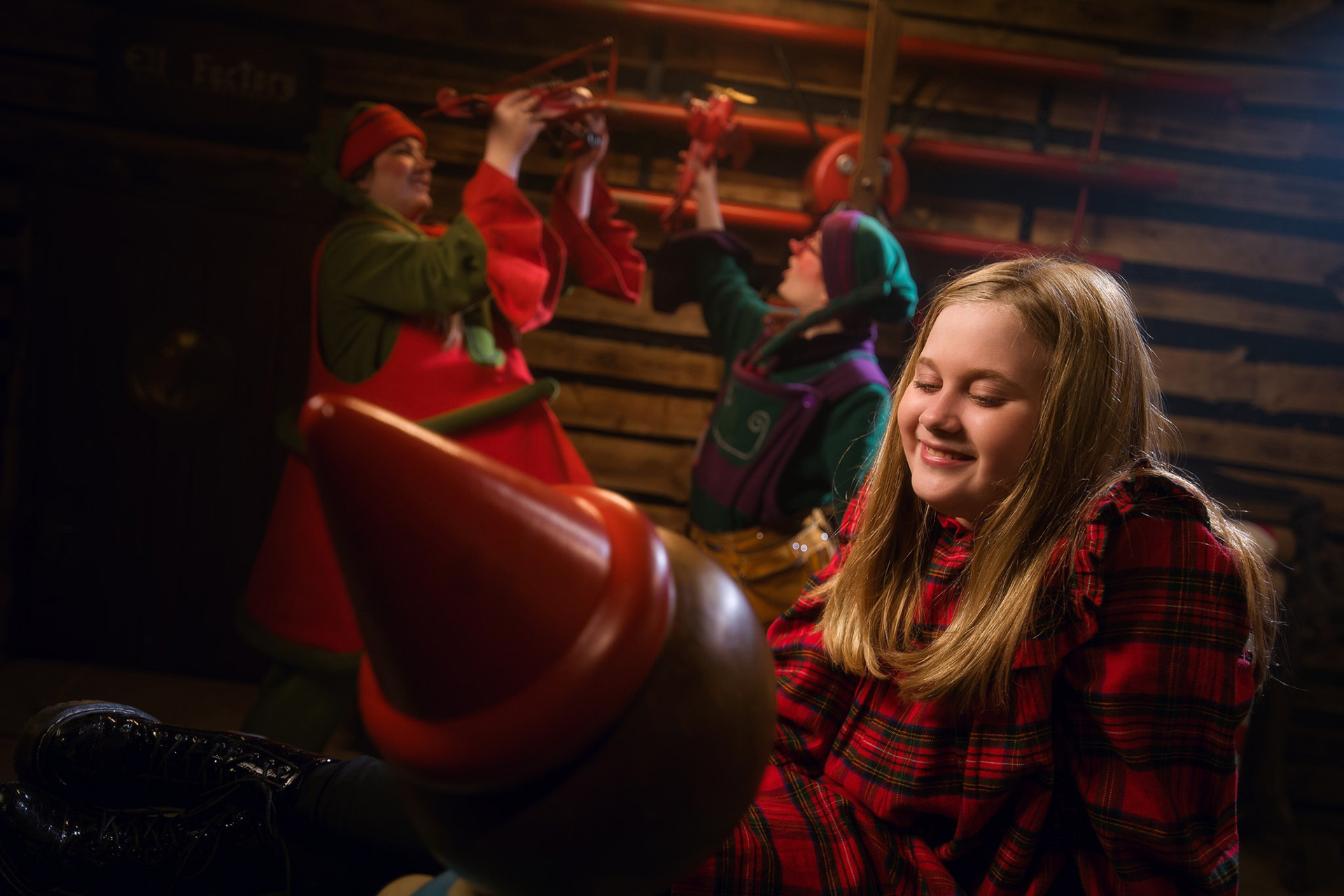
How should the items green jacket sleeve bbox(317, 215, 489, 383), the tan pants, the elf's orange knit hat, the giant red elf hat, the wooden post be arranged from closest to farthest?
the giant red elf hat, green jacket sleeve bbox(317, 215, 489, 383), the elf's orange knit hat, the tan pants, the wooden post

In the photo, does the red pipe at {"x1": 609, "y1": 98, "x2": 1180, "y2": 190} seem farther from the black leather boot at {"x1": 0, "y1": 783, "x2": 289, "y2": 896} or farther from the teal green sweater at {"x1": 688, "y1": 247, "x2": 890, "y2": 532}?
the black leather boot at {"x1": 0, "y1": 783, "x2": 289, "y2": 896}

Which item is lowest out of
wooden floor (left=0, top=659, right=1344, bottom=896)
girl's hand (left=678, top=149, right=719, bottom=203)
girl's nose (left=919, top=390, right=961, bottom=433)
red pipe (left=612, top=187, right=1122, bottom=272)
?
wooden floor (left=0, top=659, right=1344, bottom=896)

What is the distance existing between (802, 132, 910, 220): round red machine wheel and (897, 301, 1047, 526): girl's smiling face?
185 centimetres

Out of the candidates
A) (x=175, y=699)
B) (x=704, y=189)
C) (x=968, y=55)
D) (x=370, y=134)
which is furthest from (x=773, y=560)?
(x=175, y=699)

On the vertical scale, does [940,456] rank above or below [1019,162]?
below

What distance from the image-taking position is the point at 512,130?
259 centimetres

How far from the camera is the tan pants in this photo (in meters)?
2.73

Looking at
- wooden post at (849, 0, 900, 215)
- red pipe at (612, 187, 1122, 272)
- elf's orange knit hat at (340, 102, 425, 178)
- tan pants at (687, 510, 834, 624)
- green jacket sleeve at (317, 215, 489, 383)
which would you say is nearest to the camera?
green jacket sleeve at (317, 215, 489, 383)

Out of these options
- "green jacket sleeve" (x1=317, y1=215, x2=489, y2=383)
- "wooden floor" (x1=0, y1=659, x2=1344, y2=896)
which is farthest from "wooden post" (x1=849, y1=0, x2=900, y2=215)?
"wooden floor" (x1=0, y1=659, x2=1344, y2=896)

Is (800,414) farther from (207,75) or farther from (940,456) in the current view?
(207,75)

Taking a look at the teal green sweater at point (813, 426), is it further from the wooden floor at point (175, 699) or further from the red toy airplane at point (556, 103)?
the wooden floor at point (175, 699)

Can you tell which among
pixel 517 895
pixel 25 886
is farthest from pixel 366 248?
pixel 517 895

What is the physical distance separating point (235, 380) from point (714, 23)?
2.10 m

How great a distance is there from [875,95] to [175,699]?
3.12 m
